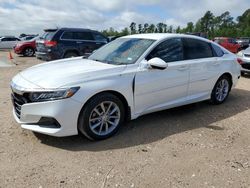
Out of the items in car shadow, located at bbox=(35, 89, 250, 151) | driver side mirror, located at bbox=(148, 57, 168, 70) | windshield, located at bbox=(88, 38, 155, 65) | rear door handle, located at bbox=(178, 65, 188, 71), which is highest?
windshield, located at bbox=(88, 38, 155, 65)

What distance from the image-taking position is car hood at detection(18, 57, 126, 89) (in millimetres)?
3955

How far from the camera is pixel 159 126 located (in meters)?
4.97

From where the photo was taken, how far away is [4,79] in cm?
950

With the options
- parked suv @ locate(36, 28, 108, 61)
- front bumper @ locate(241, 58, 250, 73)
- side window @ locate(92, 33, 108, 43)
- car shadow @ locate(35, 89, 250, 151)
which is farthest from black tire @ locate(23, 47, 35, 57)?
car shadow @ locate(35, 89, 250, 151)

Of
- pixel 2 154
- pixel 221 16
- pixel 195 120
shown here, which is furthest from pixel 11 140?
pixel 221 16

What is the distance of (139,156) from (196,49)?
2.81m

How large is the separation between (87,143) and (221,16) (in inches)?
3691

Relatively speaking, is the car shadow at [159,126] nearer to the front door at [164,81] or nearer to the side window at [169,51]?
the front door at [164,81]

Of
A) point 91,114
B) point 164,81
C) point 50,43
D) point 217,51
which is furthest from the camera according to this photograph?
point 50,43

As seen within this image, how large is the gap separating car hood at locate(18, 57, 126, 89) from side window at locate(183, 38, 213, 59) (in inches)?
63.9

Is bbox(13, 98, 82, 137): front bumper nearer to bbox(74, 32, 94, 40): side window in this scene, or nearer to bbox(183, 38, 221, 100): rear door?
bbox(183, 38, 221, 100): rear door

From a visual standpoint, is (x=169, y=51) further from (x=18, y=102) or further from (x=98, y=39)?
(x=98, y=39)

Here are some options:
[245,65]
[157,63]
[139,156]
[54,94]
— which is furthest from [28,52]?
[139,156]

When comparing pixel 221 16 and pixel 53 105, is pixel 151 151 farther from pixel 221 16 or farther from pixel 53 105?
pixel 221 16
